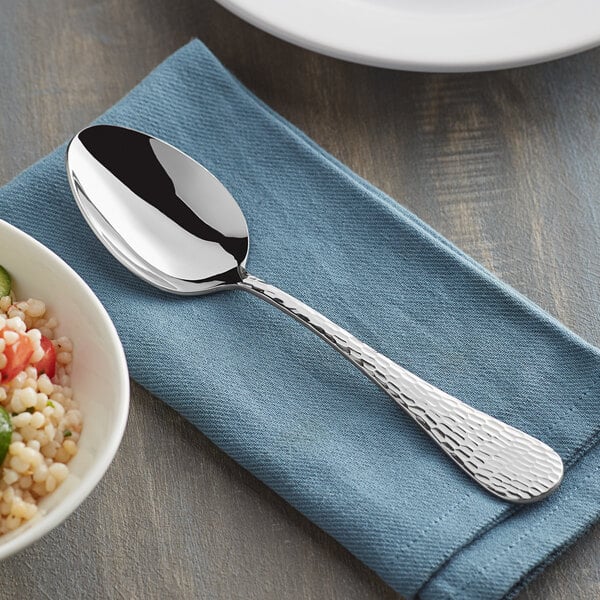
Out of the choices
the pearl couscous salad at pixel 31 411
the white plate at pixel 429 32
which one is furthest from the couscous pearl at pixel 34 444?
the white plate at pixel 429 32

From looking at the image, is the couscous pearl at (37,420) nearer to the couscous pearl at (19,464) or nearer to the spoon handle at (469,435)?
the couscous pearl at (19,464)

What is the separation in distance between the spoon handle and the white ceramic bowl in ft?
0.92

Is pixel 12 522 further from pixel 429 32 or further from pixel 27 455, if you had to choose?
pixel 429 32

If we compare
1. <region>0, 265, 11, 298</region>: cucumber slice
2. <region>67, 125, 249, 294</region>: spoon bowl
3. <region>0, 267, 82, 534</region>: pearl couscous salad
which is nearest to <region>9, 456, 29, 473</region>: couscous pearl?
<region>0, 267, 82, 534</region>: pearl couscous salad

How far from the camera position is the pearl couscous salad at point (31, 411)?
92 centimetres

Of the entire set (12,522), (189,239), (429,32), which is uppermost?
(429,32)

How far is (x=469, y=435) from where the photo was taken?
107cm

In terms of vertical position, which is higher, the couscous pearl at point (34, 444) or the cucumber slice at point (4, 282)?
the cucumber slice at point (4, 282)

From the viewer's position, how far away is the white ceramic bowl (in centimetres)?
89

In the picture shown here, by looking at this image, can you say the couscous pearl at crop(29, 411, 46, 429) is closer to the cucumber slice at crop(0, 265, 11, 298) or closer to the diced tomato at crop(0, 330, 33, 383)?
the diced tomato at crop(0, 330, 33, 383)

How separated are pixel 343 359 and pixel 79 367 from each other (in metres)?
0.33

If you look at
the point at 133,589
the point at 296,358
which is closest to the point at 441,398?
the point at 296,358

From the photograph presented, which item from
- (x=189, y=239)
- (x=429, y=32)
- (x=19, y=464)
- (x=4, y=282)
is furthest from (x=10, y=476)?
(x=429, y=32)

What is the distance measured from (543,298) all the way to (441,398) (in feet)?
0.83
